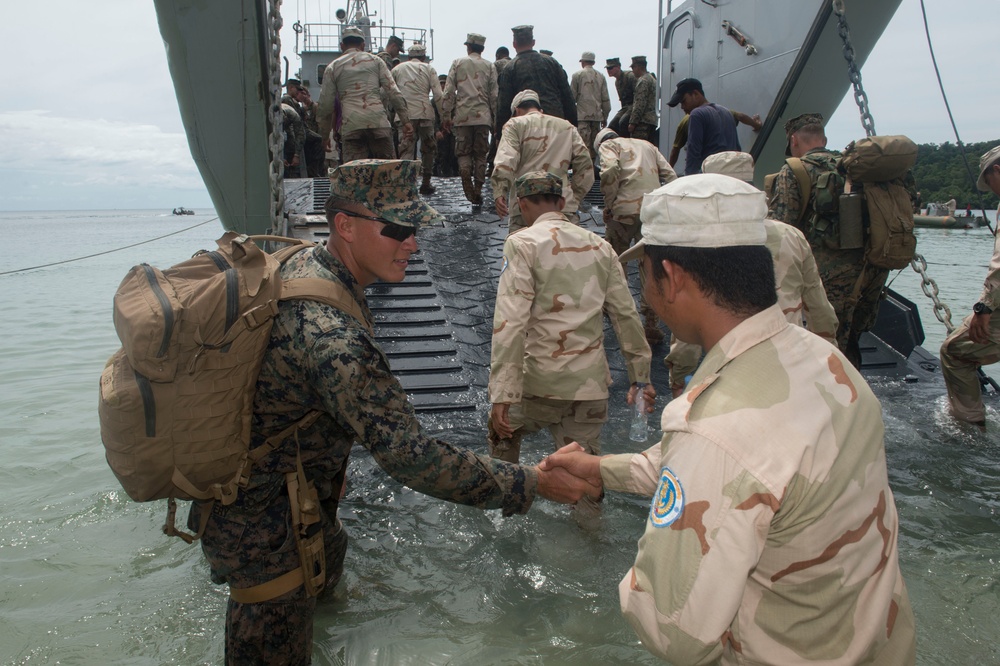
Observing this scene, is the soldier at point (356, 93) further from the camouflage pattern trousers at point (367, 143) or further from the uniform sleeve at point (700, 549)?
the uniform sleeve at point (700, 549)

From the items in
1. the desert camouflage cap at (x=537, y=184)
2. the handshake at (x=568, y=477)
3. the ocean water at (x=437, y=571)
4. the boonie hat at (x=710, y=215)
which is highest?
the desert camouflage cap at (x=537, y=184)

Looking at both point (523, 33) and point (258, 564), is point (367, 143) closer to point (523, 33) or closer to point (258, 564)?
point (523, 33)

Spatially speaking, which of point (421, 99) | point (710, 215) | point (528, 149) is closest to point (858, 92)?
point (528, 149)

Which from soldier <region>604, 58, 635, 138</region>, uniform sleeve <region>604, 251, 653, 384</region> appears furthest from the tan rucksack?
soldier <region>604, 58, 635, 138</region>

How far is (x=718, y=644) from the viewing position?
125cm

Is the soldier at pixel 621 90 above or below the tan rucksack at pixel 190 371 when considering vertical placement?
above

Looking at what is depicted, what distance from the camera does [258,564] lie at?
2.27m

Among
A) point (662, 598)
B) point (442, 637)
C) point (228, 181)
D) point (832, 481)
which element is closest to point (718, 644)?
point (662, 598)

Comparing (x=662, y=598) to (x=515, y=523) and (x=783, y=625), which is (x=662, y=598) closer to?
(x=783, y=625)

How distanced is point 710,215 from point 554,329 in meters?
2.37

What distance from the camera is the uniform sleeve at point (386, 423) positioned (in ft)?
6.72

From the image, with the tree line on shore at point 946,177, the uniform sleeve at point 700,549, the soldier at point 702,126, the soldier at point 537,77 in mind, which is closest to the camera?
the uniform sleeve at point 700,549

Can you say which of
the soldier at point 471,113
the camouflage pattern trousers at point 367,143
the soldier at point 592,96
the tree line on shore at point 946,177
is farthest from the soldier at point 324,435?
the tree line on shore at point 946,177

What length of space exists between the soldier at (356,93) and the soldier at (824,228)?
420 cm
